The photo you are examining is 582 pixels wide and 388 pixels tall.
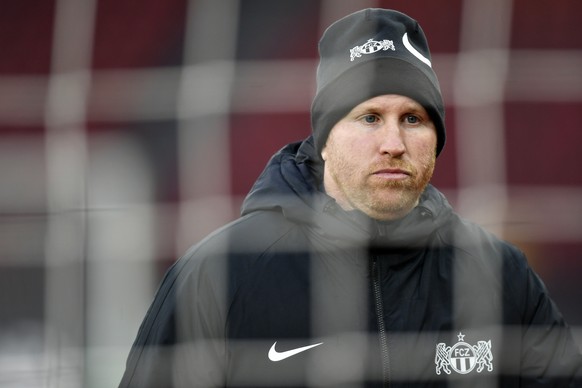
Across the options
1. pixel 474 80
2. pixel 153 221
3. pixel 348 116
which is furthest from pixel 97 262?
pixel 348 116

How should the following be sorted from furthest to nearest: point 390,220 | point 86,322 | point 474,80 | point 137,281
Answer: point 137,281 → point 86,322 → point 474,80 → point 390,220

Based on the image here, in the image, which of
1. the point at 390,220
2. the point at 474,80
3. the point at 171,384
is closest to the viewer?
the point at 171,384

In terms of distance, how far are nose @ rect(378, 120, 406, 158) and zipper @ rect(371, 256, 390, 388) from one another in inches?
A: 6.1

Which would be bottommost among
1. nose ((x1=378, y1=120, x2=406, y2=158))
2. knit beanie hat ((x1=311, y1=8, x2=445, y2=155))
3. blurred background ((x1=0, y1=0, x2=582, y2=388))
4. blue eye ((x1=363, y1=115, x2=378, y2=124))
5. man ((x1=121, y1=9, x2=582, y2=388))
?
man ((x1=121, y1=9, x2=582, y2=388))

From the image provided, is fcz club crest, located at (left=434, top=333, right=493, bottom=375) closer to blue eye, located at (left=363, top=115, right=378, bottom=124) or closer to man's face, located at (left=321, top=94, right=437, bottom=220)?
man's face, located at (left=321, top=94, right=437, bottom=220)

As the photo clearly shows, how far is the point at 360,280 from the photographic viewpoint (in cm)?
164

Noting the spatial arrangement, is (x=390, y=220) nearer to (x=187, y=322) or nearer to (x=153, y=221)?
(x=187, y=322)

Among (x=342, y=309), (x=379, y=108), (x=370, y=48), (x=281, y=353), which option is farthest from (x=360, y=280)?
(x=370, y=48)

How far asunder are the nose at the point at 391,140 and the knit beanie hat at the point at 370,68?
5cm

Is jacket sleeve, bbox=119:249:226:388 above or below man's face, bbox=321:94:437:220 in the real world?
below

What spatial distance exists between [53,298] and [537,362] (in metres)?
1.91

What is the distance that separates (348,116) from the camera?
1715mm

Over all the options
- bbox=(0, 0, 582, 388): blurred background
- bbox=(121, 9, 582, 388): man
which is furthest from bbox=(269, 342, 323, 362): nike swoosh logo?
bbox=(0, 0, 582, 388): blurred background

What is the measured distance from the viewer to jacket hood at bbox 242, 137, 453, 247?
5.46ft
